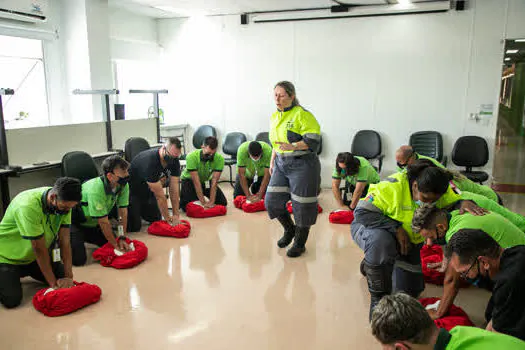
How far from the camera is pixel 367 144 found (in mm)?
6848

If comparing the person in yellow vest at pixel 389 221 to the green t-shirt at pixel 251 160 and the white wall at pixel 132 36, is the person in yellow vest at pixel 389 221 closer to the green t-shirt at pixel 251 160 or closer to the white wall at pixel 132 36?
the green t-shirt at pixel 251 160

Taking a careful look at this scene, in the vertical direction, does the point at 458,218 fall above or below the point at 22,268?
above

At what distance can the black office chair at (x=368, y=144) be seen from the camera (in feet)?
22.2

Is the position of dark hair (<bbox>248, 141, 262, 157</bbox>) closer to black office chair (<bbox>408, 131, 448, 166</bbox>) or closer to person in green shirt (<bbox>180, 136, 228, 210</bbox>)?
person in green shirt (<bbox>180, 136, 228, 210</bbox>)

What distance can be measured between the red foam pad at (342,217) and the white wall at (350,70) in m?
2.10

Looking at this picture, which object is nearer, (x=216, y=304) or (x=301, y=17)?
(x=216, y=304)

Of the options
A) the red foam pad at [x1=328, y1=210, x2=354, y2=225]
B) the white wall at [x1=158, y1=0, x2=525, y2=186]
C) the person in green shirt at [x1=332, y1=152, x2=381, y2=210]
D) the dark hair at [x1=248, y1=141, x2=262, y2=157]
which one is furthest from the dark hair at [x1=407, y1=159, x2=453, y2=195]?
the white wall at [x1=158, y1=0, x2=525, y2=186]

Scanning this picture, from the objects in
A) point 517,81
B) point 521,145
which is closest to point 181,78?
point 521,145

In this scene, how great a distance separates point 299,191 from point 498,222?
6.05ft

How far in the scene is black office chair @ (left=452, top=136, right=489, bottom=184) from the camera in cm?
620

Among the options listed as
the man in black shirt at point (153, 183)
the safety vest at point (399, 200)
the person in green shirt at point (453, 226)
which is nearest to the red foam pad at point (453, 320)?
the person in green shirt at point (453, 226)

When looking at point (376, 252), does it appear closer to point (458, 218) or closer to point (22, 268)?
point (458, 218)

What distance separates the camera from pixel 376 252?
8.98 ft

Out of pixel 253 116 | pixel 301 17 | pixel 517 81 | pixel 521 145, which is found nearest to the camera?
pixel 301 17
